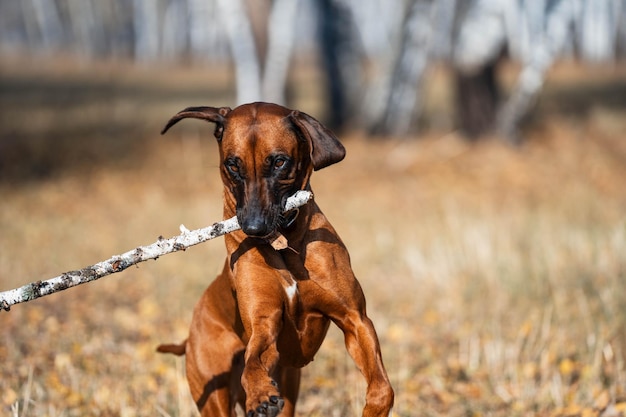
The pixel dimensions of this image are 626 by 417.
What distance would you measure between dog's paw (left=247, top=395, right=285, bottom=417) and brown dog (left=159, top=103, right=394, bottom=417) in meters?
0.27

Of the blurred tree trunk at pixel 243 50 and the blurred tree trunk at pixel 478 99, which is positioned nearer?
the blurred tree trunk at pixel 478 99

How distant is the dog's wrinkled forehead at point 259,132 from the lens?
13.5 ft

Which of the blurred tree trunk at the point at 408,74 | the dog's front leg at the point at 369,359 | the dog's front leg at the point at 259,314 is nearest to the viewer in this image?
the dog's front leg at the point at 259,314

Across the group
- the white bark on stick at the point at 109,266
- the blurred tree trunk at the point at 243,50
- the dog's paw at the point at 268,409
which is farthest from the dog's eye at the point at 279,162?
the blurred tree trunk at the point at 243,50

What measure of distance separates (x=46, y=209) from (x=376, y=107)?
8.10m

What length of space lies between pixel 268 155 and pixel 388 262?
676cm

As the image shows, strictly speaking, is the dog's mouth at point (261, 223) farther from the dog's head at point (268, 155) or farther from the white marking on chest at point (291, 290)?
the white marking on chest at point (291, 290)

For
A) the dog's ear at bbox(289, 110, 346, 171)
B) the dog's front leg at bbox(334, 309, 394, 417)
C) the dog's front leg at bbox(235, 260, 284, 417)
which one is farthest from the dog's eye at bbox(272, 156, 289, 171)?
the dog's front leg at bbox(334, 309, 394, 417)

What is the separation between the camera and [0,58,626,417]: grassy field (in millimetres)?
6266

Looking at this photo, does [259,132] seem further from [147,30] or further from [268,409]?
[147,30]

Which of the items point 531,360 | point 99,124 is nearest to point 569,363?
point 531,360

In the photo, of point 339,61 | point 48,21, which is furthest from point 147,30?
point 339,61

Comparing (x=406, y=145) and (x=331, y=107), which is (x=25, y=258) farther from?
(x=331, y=107)

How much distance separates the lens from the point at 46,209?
48.4ft
